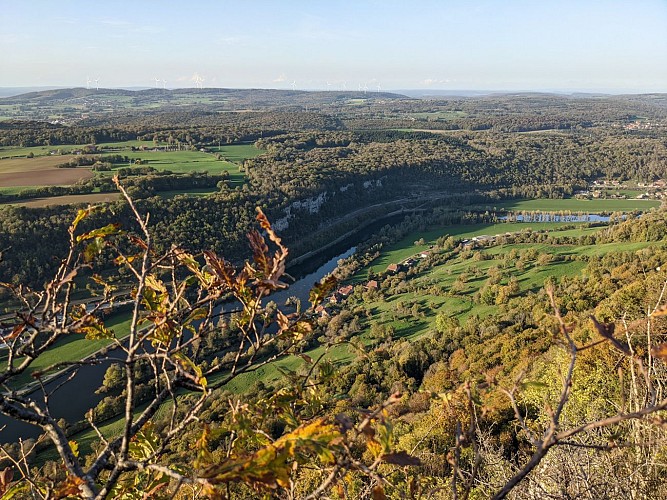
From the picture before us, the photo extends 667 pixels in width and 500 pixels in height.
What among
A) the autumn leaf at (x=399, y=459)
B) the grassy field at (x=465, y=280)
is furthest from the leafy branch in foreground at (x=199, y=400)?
the grassy field at (x=465, y=280)

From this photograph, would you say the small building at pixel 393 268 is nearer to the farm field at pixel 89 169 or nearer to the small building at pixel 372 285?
the small building at pixel 372 285

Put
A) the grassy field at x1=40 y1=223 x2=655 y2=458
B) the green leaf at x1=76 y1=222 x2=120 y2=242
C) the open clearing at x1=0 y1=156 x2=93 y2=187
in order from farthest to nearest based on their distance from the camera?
the open clearing at x1=0 y1=156 x2=93 y2=187 → the grassy field at x1=40 y1=223 x2=655 y2=458 → the green leaf at x1=76 y1=222 x2=120 y2=242

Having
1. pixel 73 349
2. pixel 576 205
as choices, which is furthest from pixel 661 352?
pixel 576 205

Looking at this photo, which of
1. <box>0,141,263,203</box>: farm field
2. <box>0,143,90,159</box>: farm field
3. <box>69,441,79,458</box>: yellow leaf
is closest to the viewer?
<box>69,441,79,458</box>: yellow leaf

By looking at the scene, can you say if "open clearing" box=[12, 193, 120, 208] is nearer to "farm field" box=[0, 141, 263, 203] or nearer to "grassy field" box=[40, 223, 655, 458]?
"farm field" box=[0, 141, 263, 203]

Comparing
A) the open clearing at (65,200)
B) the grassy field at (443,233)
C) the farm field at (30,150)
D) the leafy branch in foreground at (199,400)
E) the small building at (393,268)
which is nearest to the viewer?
the leafy branch in foreground at (199,400)

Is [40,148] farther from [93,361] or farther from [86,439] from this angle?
[93,361]

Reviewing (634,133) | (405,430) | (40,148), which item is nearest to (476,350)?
(405,430)

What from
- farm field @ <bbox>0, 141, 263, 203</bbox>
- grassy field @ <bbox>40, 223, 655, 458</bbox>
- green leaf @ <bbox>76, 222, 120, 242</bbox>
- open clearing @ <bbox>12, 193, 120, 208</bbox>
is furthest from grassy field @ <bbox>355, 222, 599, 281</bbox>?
green leaf @ <bbox>76, 222, 120, 242</bbox>
